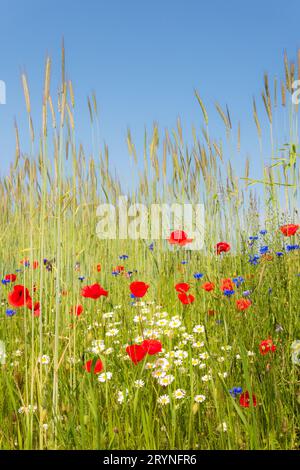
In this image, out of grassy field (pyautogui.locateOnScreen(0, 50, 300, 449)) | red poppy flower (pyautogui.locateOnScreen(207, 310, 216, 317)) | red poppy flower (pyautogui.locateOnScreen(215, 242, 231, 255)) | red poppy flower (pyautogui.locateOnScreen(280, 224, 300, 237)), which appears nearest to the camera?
grassy field (pyautogui.locateOnScreen(0, 50, 300, 449))

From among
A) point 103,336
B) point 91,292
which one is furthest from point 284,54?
point 103,336

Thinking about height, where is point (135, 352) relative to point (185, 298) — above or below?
below

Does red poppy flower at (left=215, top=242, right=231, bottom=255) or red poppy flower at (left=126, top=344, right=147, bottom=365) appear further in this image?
red poppy flower at (left=215, top=242, right=231, bottom=255)

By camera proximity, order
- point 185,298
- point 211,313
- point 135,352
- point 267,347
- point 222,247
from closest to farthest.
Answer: point 135,352
point 267,347
point 185,298
point 211,313
point 222,247

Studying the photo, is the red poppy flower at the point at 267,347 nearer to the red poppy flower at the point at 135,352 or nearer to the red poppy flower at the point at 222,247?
the red poppy flower at the point at 135,352

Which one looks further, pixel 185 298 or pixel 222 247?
pixel 222 247

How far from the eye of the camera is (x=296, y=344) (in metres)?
1.42

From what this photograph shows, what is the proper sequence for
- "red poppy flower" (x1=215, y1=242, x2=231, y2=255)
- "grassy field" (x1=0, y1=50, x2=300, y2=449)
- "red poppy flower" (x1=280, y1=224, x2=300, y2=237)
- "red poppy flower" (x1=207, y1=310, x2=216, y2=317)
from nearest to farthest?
"grassy field" (x1=0, y1=50, x2=300, y2=449)
"red poppy flower" (x1=207, y1=310, x2=216, y2=317)
"red poppy flower" (x1=280, y1=224, x2=300, y2=237)
"red poppy flower" (x1=215, y1=242, x2=231, y2=255)

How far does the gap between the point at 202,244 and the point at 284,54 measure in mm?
1023

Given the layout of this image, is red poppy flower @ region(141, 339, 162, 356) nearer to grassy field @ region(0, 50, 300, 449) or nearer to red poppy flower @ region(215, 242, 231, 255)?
→ grassy field @ region(0, 50, 300, 449)

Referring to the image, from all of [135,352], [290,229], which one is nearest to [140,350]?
[135,352]

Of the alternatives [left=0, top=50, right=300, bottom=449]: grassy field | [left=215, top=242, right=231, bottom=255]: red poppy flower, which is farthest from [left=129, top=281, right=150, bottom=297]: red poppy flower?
[left=215, top=242, right=231, bottom=255]: red poppy flower

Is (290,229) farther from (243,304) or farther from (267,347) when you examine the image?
(267,347)

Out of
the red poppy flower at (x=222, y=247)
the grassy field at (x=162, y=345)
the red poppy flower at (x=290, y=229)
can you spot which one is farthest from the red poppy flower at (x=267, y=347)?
the red poppy flower at (x=222, y=247)
